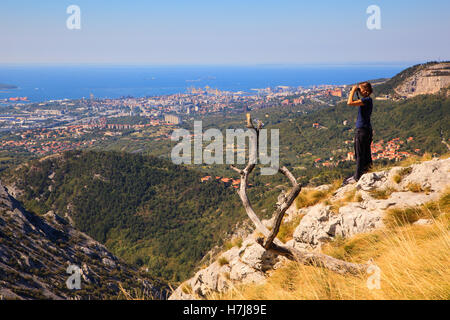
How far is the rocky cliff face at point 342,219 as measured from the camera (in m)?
4.45

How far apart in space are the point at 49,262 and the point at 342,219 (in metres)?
26.9

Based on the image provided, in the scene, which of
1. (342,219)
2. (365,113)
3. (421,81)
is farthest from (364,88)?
(421,81)

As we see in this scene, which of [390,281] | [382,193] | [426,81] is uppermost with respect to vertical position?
[426,81]

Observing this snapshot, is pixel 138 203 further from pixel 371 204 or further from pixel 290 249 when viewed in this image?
pixel 290 249

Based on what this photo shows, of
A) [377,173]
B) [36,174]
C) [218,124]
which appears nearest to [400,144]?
[377,173]

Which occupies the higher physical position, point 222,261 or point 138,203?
point 222,261

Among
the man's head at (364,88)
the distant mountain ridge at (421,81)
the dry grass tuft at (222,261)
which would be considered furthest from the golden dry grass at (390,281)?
the distant mountain ridge at (421,81)

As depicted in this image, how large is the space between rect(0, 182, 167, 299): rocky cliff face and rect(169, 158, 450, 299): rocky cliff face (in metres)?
12.4

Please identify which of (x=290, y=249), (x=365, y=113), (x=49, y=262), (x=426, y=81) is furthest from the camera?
(x=426, y=81)

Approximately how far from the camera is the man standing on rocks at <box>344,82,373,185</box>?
19.7 ft

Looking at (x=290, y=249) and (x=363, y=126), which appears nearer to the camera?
(x=290, y=249)

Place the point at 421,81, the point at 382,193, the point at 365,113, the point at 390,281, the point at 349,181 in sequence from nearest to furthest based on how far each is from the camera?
1. the point at 390,281
2. the point at 382,193
3. the point at 365,113
4. the point at 349,181
5. the point at 421,81

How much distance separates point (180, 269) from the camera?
137ft

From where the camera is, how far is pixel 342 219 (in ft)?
18.1
